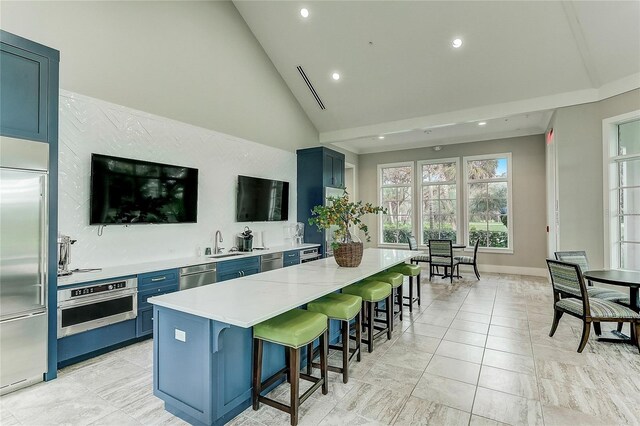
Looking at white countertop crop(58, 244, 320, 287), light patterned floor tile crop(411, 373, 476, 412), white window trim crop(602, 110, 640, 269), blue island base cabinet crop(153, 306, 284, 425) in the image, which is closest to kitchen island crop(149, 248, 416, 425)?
blue island base cabinet crop(153, 306, 284, 425)

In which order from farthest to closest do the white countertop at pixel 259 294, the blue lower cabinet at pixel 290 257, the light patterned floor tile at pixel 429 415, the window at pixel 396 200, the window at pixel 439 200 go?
the window at pixel 396 200
the window at pixel 439 200
the blue lower cabinet at pixel 290 257
the light patterned floor tile at pixel 429 415
the white countertop at pixel 259 294

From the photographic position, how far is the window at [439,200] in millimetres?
7852

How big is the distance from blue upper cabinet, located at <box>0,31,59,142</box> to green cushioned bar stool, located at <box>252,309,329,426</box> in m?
2.39

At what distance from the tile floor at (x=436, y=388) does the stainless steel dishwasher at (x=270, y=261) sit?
1.95 metres

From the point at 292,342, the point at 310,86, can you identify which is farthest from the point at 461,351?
the point at 310,86

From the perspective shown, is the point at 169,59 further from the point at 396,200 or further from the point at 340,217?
the point at 396,200

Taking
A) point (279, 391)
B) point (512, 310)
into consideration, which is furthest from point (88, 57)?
point (512, 310)

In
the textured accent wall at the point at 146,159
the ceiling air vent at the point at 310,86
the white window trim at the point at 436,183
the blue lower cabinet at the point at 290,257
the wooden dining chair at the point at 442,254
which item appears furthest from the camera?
the white window trim at the point at 436,183

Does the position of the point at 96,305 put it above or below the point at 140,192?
below

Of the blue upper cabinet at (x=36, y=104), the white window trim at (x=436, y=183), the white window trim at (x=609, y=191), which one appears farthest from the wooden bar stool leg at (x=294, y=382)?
the white window trim at (x=436, y=183)

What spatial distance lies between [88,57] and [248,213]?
2.93m

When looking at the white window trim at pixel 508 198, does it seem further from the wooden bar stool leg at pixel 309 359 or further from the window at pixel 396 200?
the wooden bar stool leg at pixel 309 359

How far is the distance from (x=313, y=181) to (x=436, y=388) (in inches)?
186

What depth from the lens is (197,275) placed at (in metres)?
3.91
